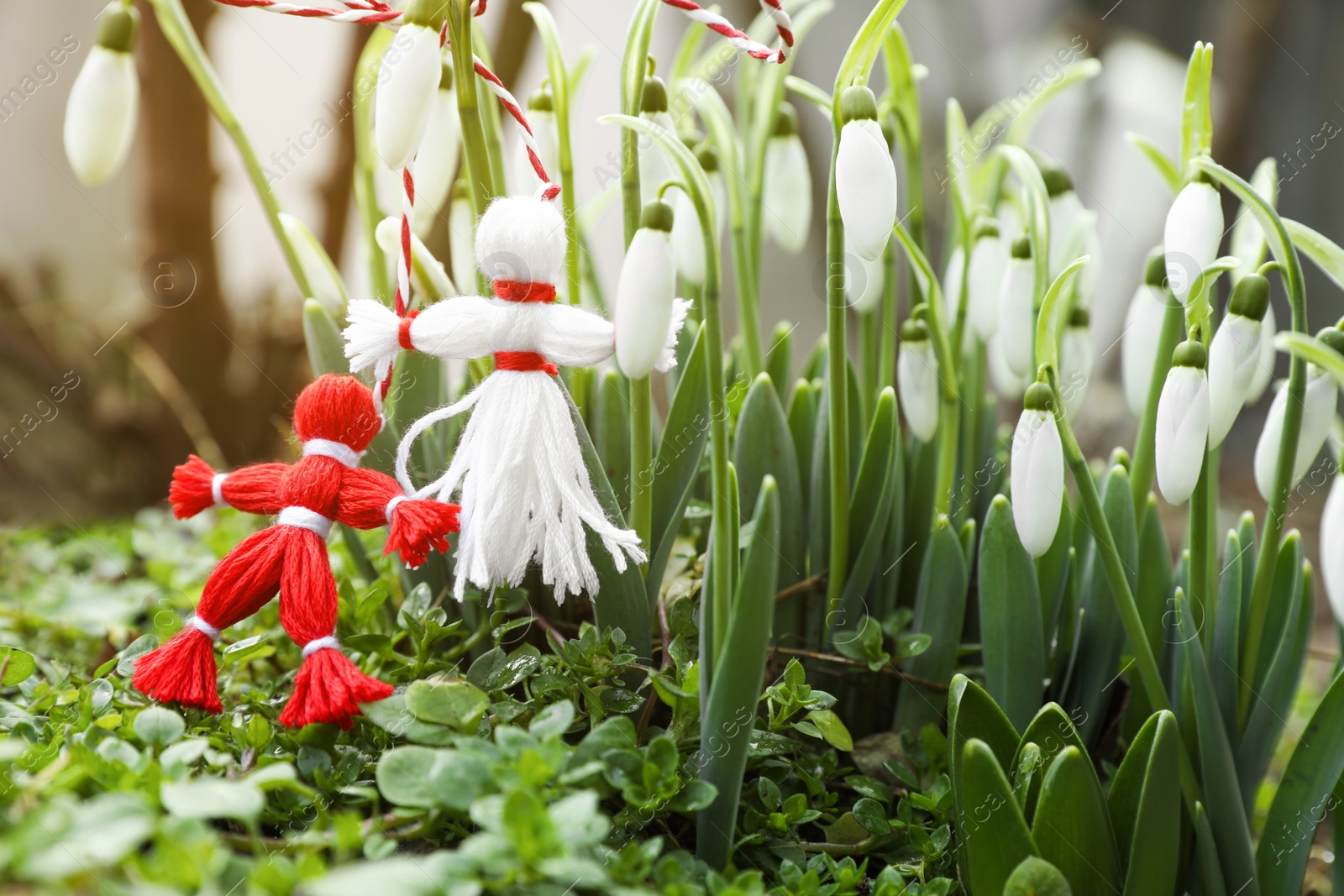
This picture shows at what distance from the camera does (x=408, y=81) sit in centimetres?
51

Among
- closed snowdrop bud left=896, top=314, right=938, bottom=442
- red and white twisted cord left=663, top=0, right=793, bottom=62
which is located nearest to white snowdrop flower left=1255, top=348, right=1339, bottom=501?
closed snowdrop bud left=896, top=314, right=938, bottom=442

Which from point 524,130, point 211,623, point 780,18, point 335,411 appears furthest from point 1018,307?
point 211,623

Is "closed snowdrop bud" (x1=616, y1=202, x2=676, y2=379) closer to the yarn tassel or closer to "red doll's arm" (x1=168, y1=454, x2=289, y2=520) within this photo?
the yarn tassel

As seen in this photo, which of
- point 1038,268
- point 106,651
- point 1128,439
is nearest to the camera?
point 1038,268

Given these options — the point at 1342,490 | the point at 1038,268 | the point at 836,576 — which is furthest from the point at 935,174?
the point at 1342,490

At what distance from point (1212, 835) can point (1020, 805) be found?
155mm

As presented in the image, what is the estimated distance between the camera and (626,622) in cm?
61

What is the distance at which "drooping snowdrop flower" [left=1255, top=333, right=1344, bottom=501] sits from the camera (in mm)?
544

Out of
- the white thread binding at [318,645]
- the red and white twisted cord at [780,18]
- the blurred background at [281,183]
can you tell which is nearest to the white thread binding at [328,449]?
the white thread binding at [318,645]

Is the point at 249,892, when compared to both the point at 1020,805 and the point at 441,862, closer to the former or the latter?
the point at 441,862

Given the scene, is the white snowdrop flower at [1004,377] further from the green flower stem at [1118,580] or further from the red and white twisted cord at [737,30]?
the red and white twisted cord at [737,30]

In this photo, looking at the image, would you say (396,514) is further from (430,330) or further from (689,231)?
(689,231)

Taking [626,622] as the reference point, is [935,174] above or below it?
above

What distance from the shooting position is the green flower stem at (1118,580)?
1.74ft
